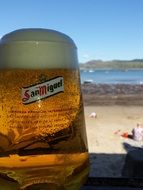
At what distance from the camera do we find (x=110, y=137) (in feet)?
35.5

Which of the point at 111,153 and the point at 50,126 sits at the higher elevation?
the point at 50,126

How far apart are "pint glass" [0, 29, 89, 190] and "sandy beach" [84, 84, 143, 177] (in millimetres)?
5500

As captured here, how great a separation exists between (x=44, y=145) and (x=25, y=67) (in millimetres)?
158

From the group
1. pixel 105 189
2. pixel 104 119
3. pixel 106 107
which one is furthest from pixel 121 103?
pixel 105 189

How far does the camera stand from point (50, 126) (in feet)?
2.69

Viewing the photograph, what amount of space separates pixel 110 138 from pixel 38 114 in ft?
32.7

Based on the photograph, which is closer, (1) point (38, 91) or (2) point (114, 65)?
(1) point (38, 91)

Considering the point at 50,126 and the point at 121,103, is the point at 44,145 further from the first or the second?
the point at 121,103

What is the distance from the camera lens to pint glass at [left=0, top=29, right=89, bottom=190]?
0.82 metres

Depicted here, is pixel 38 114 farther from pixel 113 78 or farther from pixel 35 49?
pixel 113 78

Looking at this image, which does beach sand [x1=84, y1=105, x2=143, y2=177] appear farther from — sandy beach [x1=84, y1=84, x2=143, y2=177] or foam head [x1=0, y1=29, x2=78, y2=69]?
foam head [x1=0, y1=29, x2=78, y2=69]

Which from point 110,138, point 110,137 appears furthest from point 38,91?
point 110,137

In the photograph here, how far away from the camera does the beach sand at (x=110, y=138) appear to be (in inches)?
295

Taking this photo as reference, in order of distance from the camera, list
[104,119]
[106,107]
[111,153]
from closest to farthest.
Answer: [111,153]
[104,119]
[106,107]
